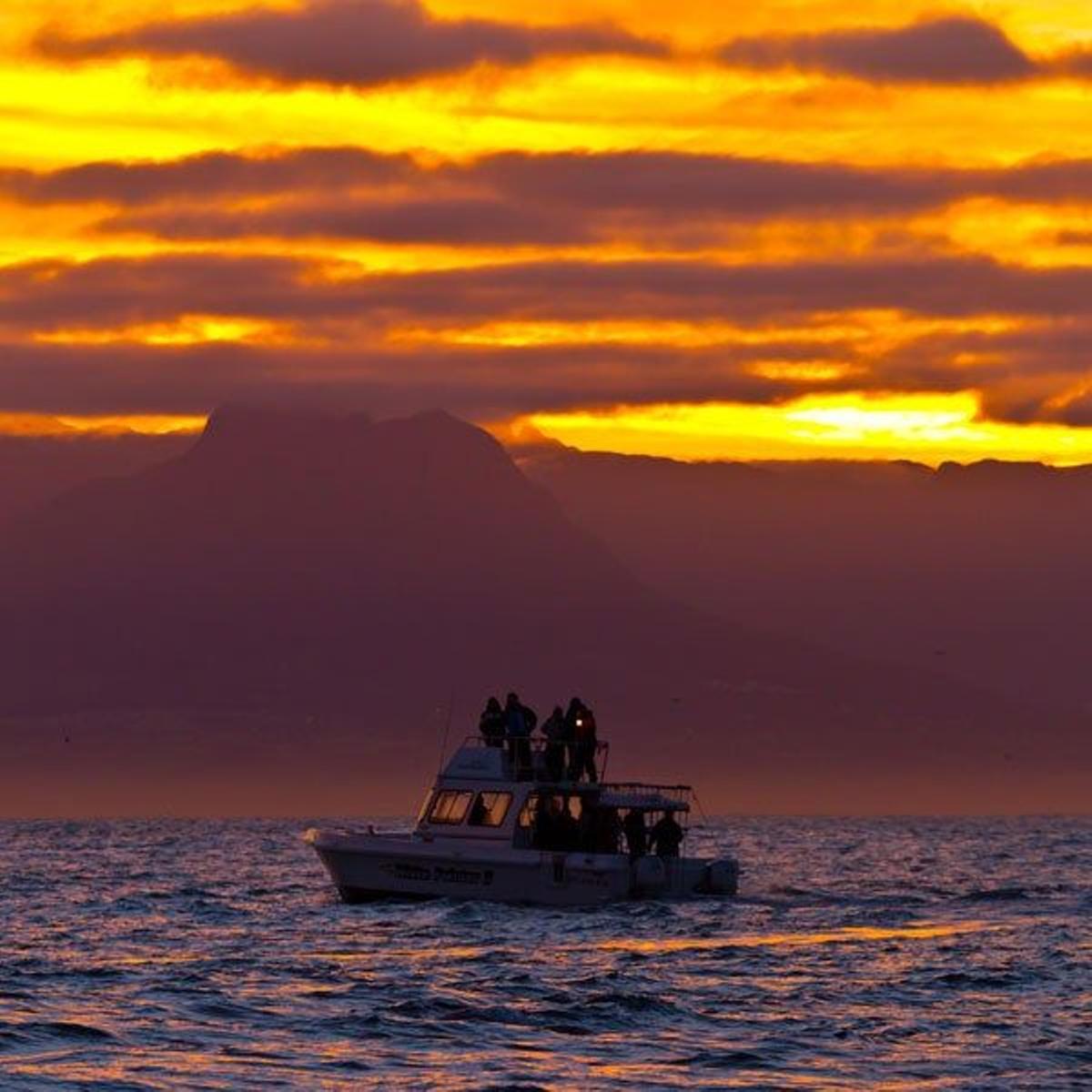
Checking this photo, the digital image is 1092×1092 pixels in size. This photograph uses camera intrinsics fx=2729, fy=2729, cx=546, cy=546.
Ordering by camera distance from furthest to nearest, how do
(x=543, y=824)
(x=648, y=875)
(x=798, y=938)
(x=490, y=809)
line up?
(x=490, y=809)
(x=543, y=824)
(x=648, y=875)
(x=798, y=938)

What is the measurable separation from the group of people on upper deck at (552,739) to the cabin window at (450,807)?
167 cm

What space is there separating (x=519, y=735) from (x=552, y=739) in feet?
3.09

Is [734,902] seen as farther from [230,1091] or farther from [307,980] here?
[230,1091]

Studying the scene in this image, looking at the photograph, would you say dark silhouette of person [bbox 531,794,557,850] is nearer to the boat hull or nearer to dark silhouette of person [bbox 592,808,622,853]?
the boat hull

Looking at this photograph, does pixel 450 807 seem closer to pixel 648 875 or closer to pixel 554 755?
pixel 554 755

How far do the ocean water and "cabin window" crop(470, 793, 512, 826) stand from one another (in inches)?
102

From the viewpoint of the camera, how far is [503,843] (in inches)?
2889

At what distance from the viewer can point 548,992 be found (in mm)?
52781

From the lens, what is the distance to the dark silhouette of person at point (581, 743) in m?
74.9

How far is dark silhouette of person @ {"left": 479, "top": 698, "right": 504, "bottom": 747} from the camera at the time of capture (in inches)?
2980

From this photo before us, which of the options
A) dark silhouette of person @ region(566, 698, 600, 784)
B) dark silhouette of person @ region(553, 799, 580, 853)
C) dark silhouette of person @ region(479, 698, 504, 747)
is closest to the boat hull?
dark silhouette of person @ region(553, 799, 580, 853)

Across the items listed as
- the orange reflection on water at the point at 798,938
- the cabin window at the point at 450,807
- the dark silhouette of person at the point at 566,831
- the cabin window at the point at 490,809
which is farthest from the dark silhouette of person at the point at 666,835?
the orange reflection on water at the point at 798,938

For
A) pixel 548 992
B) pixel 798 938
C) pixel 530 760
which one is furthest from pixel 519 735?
pixel 548 992

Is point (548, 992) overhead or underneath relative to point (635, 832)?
underneath
